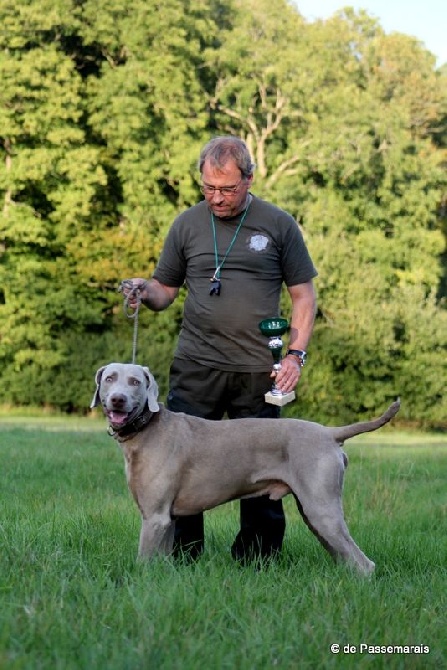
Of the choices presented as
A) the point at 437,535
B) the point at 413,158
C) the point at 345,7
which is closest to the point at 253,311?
the point at 437,535

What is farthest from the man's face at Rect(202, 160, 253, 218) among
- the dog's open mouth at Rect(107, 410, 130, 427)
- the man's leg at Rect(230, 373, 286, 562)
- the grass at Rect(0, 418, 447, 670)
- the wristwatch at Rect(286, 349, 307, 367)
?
the grass at Rect(0, 418, 447, 670)

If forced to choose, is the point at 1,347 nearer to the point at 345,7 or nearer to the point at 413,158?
the point at 413,158

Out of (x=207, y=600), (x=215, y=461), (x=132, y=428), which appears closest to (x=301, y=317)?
(x=215, y=461)

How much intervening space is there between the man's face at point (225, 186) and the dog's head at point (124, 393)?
43.7 inches

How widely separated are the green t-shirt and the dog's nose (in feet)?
2.97

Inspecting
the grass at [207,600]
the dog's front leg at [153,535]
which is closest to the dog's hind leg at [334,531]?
the grass at [207,600]

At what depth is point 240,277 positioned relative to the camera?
6.34 m

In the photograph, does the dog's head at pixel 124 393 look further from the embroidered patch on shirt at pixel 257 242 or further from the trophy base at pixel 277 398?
the embroidered patch on shirt at pixel 257 242

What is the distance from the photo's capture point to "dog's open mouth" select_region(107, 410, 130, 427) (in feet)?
18.5

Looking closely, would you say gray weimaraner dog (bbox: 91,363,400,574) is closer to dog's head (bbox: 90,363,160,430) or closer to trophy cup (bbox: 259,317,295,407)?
dog's head (bbox: 90,363,160,430)

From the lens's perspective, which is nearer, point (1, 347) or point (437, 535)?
point (437, 535)

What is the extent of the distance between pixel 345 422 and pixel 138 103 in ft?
40.2

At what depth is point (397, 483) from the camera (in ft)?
36.6

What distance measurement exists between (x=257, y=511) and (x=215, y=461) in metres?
0.72
